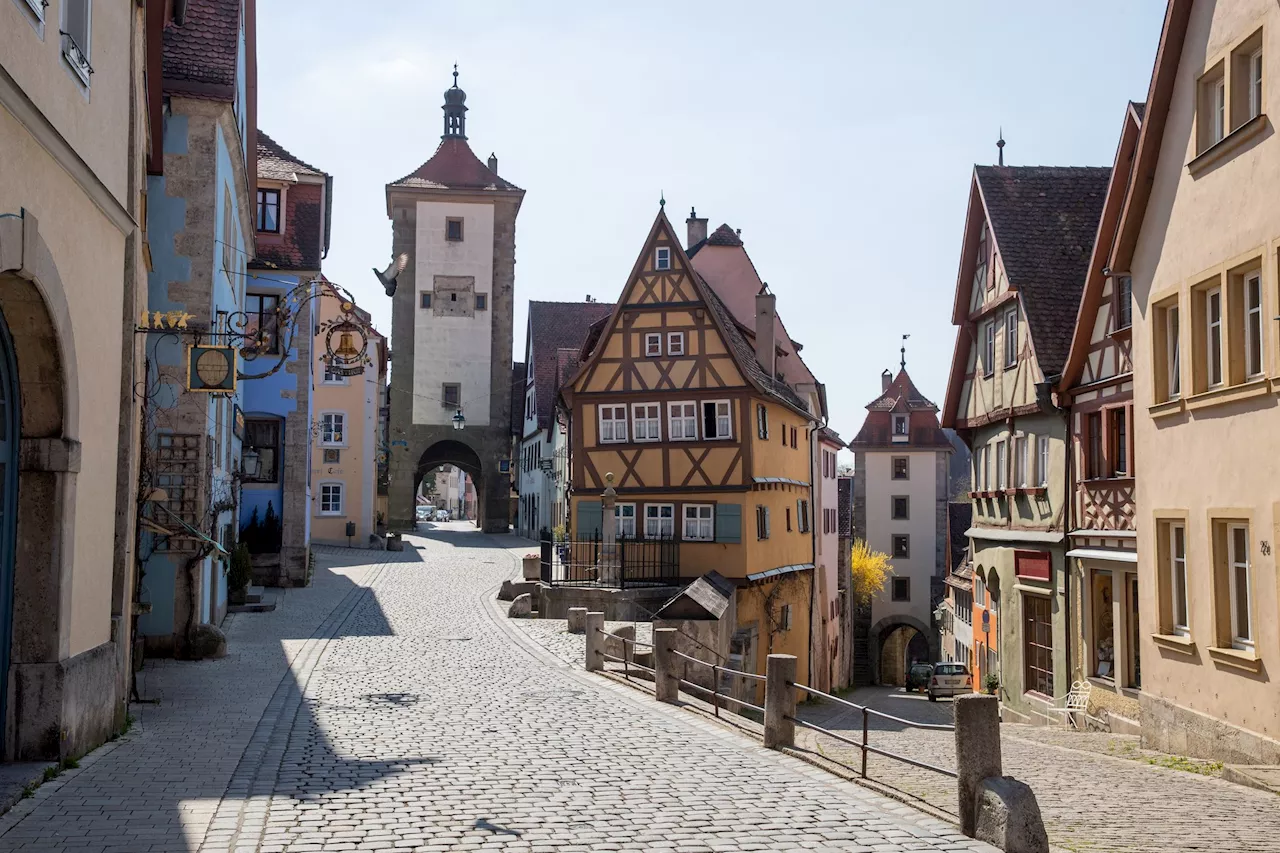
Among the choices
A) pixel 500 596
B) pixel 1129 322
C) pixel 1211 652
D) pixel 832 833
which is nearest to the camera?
pixel 832 833

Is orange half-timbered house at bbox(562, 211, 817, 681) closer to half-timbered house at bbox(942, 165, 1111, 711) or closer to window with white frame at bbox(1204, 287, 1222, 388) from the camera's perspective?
half-timbered house at bbox(942, 165, 1111, 711)

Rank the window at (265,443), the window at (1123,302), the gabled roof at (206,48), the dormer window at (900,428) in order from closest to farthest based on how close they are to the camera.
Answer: the gabled roof at (206,48), the window at (1123,302), the window at (265,443), the dormer window at (900,428)

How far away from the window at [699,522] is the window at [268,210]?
38.5ft

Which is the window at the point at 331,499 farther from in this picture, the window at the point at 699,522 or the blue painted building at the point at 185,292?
the blue painted building at the point at 185,292

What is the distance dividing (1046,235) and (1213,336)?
9.54 meters

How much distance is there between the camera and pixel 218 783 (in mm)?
9797

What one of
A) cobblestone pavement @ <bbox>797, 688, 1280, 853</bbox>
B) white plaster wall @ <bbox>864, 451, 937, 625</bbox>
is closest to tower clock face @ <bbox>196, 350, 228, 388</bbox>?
cobblestone pavement @ <bbox>797, 688, 1280, 853</bbox>

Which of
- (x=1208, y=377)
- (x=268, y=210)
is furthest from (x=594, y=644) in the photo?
(x=268, y=210)

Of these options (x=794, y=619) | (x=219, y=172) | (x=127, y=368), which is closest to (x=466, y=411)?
(x=794, y=619)

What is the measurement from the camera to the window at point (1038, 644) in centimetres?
2253

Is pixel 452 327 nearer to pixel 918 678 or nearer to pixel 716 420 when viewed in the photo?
pixel 918 678

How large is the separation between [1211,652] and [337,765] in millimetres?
9535

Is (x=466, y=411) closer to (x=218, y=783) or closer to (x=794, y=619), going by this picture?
(x=794, y=619)

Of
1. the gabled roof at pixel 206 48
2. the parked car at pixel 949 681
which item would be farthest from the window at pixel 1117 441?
the parked car at pixel 949 681
